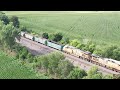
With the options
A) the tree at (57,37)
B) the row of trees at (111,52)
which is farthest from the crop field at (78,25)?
the row of trees at (111,52)

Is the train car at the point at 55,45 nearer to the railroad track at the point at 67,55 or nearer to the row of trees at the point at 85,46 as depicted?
the railroad track at the point at 67,55

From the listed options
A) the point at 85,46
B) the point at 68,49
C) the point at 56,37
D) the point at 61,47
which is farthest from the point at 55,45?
the point at 85,46

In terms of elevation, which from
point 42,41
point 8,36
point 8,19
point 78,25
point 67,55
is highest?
point 8,19

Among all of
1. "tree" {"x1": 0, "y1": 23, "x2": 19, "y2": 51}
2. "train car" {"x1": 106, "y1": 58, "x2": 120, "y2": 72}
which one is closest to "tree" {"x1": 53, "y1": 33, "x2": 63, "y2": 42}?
"tree" {"x1": 0, "y1": 23, "x2": 19, "y2": 51}

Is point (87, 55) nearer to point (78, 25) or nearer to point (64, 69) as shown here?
point (64, 69)
